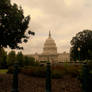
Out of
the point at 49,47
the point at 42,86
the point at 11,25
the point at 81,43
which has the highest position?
the point at 49,47

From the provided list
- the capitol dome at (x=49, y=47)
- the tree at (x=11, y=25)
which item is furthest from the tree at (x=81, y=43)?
the capitol dome at (x=49, y=47)

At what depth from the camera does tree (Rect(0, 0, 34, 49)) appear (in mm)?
13273

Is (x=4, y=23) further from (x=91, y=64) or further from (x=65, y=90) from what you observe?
(x=91, y=64)

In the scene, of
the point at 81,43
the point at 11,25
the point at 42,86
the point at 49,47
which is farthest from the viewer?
the point at 49,47

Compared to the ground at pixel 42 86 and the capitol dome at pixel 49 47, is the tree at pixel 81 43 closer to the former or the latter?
the ground at pixel 42 86

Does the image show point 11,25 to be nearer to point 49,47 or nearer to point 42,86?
point 42,86

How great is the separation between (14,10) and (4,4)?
39.0 inches

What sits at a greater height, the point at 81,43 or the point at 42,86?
the point at 81,43

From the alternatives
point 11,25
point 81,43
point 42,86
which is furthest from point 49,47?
point 42,86

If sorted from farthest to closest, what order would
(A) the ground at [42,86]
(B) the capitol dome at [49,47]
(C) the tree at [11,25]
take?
(B) the capitol dome at [49,47] < (C) the tree at [11,25] < (A) the ground at [42,86]

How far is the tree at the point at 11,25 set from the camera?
13273 millimetres

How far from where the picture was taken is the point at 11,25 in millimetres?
13195

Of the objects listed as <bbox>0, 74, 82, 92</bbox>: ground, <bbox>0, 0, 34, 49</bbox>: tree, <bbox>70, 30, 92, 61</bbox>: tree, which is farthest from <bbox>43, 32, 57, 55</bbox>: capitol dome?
<bbox>0, 74, 82, 92</bbox>: ground

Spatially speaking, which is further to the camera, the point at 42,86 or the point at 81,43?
the point at 81,43
